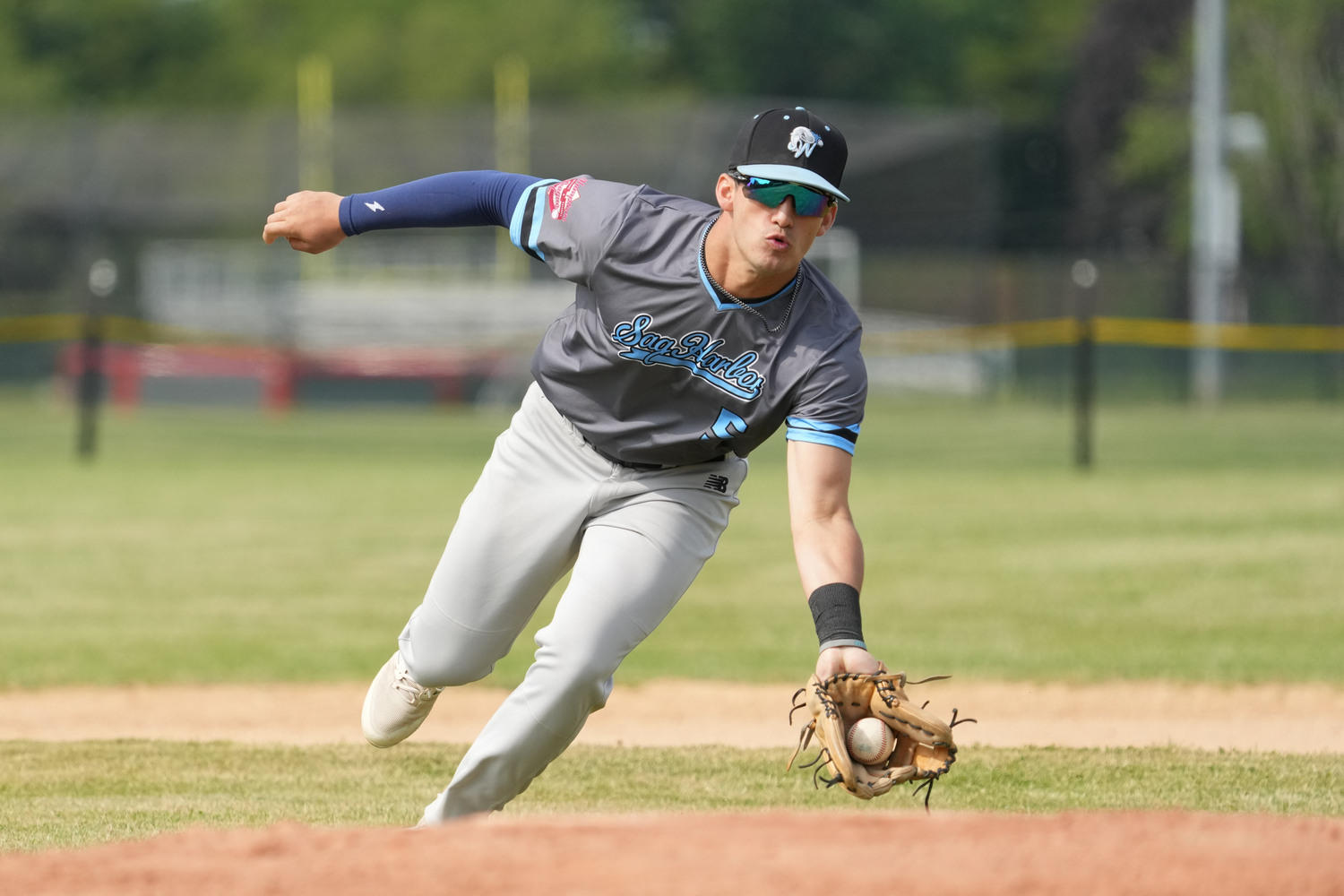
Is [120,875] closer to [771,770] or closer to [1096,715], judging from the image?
[771,770]

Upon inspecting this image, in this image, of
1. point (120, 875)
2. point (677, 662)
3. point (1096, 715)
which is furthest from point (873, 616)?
point (120, 875)

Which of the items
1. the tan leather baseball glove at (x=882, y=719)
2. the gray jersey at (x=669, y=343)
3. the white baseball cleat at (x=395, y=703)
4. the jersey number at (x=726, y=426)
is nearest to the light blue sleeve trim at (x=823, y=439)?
the gray jersey at (x=669, y=343)

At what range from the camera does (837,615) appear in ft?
12.9

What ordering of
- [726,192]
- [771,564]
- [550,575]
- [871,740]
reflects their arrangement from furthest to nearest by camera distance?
[771,564] → [550,575] → [726,192] → [871,740]

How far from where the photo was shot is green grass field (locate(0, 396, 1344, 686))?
8578 millimetres

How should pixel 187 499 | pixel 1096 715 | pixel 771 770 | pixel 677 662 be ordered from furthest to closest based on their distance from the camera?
pixel 187 499 → pixel 677 662 → pixel 1096 715 → pixel 771 770

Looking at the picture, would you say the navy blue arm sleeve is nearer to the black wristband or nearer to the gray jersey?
the gray jersey

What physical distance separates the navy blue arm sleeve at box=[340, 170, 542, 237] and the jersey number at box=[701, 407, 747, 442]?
809 millimetres

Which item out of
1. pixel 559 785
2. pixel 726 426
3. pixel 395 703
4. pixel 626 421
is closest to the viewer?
pixel 726 426

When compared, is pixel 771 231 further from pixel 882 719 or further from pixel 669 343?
pixel 882 719

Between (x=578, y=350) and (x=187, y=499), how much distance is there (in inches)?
424

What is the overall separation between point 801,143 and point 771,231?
22cm

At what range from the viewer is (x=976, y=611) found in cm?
971

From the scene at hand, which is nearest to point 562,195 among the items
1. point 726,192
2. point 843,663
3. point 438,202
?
point 438,202
